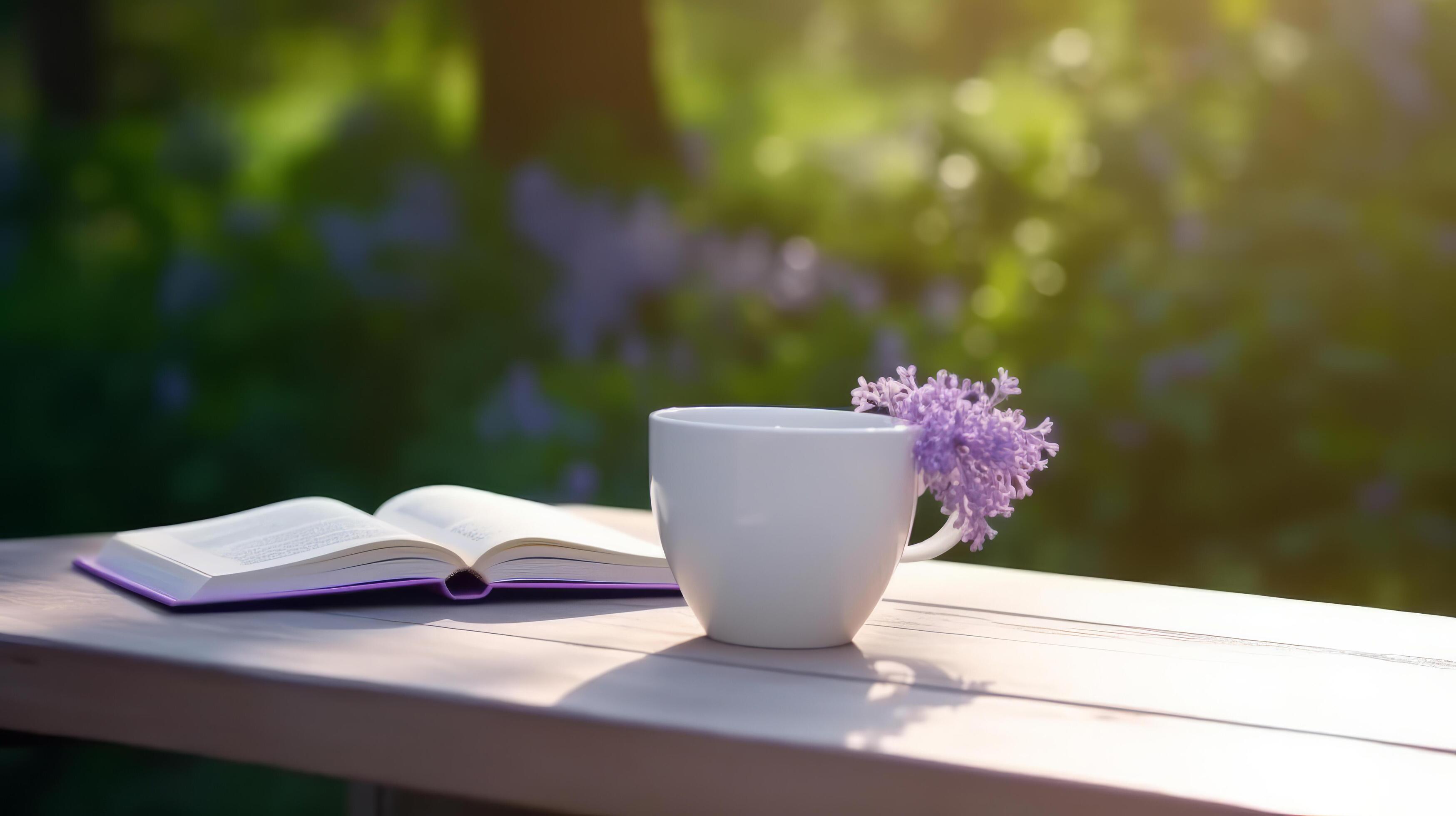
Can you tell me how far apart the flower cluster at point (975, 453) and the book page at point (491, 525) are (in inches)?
10.8

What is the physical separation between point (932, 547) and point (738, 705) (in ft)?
0.75

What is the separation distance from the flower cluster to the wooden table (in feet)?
0.34

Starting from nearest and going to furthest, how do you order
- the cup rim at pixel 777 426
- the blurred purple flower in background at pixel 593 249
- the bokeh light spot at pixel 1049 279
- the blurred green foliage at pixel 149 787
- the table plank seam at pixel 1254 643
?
the cup rim at pixel 777 426
the table plank seam at pixel 1254 643
the blurred green foliage at pixel 149 787
the bokeh light spot at pixel 1049 279
the blurred purple flower in background at pixel 593 249

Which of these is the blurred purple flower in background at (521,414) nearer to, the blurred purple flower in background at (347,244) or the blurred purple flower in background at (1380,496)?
the blurred purple flower in background at (347,244)

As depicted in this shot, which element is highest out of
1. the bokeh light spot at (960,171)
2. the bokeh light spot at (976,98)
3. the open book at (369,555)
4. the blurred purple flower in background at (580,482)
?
the bokeh light spot at (976,98)

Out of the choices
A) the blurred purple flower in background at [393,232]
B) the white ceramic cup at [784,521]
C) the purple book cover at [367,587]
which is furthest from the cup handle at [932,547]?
the blurred purple flower in background at [393,232]

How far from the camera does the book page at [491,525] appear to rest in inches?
37.0

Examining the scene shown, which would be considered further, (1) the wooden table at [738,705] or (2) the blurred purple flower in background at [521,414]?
(2) the blurred purple flower in background at [521,414]

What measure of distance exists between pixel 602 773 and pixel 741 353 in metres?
1.93

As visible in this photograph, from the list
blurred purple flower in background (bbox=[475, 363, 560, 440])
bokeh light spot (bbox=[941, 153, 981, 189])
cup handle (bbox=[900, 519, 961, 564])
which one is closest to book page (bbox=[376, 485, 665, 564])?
cup handle (bbox=[900, 519, 961, 564])

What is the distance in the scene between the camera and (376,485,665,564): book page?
0.94 meters

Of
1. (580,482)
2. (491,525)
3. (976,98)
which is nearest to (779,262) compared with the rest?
(976,98)

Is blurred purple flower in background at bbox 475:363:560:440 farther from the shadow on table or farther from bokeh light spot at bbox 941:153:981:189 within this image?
the shadow on table

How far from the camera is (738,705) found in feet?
2.23
